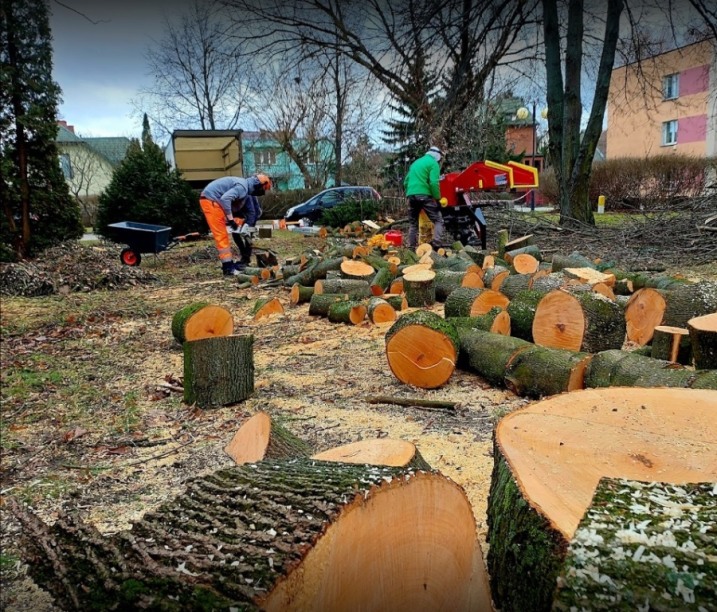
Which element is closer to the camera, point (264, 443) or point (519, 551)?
point (519, 551)

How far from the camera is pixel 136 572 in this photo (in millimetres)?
1182

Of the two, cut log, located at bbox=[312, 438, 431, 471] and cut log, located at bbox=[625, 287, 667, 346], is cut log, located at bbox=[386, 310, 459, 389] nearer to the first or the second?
cut log, located at bbox=[625, 287, 667, 346]

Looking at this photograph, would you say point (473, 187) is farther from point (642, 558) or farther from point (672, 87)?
point (672, 87)

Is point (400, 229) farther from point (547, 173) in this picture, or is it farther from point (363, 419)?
point (547, 173)

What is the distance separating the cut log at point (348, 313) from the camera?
559 centimetres

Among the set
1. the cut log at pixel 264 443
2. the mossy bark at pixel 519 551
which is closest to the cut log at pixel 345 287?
the cut log at pixel 264 443

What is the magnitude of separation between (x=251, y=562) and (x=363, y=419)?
7.03ft

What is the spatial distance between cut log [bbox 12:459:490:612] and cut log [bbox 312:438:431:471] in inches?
13.3

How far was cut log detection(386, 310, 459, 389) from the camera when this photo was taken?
356cm

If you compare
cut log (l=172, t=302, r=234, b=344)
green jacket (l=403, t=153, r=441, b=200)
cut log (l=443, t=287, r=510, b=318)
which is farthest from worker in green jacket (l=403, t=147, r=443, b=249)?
cut log (l=172, t=302, r=234, b=344)

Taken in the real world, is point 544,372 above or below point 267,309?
above

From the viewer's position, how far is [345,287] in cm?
647

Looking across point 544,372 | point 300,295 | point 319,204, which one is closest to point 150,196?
point 319,204

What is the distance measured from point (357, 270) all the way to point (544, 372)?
13.2 feet
